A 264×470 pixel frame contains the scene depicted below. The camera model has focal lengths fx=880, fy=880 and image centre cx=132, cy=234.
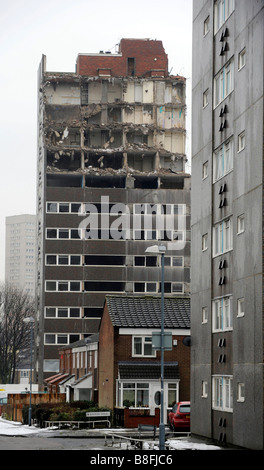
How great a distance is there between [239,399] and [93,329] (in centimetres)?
7692

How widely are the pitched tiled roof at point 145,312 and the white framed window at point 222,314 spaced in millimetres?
16647

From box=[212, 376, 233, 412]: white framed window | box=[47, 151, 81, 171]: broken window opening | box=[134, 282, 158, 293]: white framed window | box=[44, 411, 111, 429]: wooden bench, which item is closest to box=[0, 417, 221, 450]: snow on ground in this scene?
box=[44, 411, 111, 429]: wooden bench

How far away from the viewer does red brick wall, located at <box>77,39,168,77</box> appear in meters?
129

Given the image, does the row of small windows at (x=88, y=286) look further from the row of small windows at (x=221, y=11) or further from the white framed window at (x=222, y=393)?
the row of small windows at (x=221, y=11)

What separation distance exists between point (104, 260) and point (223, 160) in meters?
75.5

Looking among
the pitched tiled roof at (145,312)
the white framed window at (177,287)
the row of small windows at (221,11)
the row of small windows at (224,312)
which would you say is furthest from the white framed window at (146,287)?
the row of small windows at (221,11)

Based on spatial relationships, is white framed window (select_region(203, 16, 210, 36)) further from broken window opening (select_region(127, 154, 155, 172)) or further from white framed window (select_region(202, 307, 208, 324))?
broken window opening (select_region(127, 154, 155, 172))

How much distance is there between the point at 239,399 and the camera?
129 feet

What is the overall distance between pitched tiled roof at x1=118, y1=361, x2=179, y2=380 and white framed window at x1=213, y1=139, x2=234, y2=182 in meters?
19.7

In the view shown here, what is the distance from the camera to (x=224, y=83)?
1738 inches

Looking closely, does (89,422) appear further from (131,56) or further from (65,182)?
(131,56)
